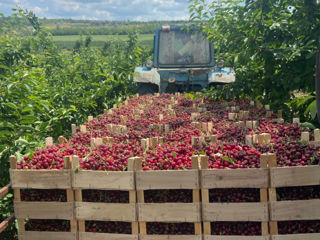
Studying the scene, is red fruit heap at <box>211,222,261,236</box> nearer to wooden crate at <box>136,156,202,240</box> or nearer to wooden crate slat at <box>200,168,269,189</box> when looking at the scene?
wooden crate at <box>136,156,202,240</box>

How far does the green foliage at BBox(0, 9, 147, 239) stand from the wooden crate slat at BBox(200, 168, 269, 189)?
182 cm

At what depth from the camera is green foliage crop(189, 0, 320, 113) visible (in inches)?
223

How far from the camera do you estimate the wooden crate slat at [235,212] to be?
3.32 metres

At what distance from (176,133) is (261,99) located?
10.1 ft

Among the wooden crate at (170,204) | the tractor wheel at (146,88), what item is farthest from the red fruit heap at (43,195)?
the tractor wheel at (146,88)

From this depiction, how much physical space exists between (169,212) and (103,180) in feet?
1.99

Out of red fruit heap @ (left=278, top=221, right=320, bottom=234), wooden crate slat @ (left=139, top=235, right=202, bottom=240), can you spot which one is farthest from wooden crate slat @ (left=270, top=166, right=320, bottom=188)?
wooden crate slat @ (left=139, top=235, right=202, bottom=240)

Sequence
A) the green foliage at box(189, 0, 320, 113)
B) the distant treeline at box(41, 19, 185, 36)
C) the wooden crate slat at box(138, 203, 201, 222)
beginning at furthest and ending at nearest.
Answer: the distant treeline at box(41, 19, 185, 36) < the green foliage at box(189, 0, 320, 113) < the wooden crate slat at box(138, 203, 201, 222)

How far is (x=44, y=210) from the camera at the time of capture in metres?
3.67

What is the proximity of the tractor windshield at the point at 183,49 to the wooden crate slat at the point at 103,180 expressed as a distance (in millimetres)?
6440

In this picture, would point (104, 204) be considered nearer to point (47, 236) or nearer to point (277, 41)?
point (47, 236)

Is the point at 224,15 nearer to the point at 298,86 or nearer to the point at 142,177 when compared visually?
the point at 298,86

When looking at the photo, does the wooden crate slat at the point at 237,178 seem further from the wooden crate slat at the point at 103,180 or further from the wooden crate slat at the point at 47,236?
the wooden crate slat at the point at 47,236

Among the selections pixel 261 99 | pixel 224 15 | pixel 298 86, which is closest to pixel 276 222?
pixel 298 86
